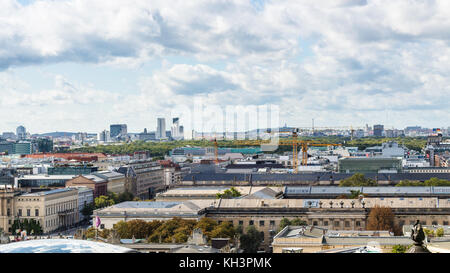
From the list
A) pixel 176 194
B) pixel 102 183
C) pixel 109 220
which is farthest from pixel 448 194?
pixel 102 183

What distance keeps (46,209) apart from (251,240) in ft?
120

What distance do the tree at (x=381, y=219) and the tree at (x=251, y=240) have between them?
356 inches

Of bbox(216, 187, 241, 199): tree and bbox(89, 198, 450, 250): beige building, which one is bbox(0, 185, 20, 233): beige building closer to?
bbox(216, 187, 241, 199): tree

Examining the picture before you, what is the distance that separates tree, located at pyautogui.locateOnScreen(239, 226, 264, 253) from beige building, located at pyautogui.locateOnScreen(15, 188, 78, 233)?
33.8 m

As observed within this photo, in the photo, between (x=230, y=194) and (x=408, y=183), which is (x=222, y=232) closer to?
(x=230, y=194)

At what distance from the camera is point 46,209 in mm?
89625

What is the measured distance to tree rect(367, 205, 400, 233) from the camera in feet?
202

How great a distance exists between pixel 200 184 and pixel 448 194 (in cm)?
3772

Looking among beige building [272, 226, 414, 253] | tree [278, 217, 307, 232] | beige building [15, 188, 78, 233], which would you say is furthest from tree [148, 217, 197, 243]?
beige building [15, 188, 78, 233]

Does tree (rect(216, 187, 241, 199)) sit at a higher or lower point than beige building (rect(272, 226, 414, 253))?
lower

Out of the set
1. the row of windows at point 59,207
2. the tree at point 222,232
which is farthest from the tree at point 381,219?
the row of windows at point 59,207

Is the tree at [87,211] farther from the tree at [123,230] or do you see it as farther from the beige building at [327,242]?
the beige building at [327,242]

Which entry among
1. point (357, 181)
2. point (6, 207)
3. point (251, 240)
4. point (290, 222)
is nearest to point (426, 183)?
point (357, 181)
